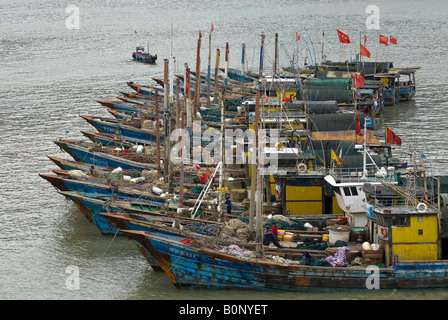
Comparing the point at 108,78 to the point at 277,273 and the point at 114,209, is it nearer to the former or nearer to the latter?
the point at 114,209

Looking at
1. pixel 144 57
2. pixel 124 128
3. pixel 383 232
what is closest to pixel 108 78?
pixel 144 57

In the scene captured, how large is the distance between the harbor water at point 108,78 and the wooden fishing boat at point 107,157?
2197 mm

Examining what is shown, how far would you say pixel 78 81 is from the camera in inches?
2788

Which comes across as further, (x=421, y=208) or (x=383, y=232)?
(x=383, y=232)

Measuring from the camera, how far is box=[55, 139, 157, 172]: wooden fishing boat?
38188mm

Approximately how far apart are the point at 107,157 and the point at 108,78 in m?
33.8

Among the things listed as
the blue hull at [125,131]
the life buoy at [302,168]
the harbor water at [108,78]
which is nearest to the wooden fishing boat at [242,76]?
the harbor water at [108,78]

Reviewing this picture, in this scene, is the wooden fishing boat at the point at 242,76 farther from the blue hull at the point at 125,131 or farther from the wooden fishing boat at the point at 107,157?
the wooden fishing boat at the point at 107,157

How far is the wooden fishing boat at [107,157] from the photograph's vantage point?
125ft

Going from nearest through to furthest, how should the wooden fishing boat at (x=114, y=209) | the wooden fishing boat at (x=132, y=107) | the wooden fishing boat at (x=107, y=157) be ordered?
the wooden fishing boat at (x=114, y=209), the wooden fishing boat at (x=107, y=157), the wooden fishing boat at (x=132, y=107)

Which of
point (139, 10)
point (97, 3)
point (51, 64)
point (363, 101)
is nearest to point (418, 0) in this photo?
point (139, 10)

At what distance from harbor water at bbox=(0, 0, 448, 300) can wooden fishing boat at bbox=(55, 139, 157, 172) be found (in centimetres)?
220

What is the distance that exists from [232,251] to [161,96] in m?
30.1

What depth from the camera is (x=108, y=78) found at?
7175cm
